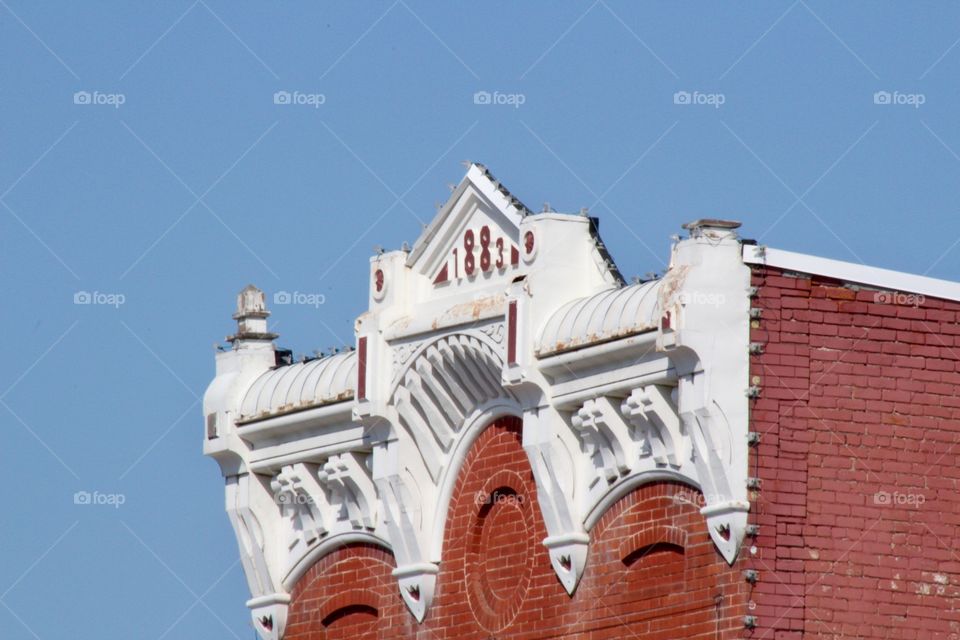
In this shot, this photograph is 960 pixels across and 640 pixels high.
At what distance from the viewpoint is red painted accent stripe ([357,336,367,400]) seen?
42.9 meters

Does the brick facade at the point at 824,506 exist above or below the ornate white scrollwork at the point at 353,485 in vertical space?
below

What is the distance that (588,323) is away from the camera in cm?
3891

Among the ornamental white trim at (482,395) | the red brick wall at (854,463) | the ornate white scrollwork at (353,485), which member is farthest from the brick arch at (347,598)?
the red brick wall at (854,463)

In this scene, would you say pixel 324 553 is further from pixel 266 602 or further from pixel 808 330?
pixel 808 330

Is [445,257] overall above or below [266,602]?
above

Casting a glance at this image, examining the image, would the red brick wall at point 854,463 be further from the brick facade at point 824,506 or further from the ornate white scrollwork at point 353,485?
the ornate white scrollwork at point 353,485

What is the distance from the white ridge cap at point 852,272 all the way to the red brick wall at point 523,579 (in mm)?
3076

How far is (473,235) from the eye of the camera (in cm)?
4219

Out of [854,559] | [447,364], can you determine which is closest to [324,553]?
[447,364]

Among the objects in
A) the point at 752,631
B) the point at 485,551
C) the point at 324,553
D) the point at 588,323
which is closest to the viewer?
the point at 752,631

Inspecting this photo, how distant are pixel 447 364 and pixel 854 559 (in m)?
7.55

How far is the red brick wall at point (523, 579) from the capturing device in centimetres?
3728

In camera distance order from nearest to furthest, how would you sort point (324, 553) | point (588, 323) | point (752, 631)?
point (752, 631) < point (588, 323) < point (324, 553)

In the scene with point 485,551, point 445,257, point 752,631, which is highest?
point 445,257
